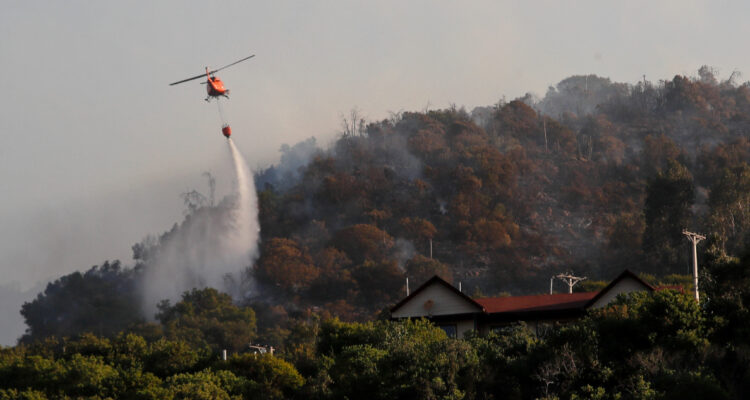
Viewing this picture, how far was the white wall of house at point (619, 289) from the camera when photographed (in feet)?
174

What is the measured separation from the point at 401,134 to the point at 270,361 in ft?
425

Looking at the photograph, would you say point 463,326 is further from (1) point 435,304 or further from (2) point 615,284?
(2) point 615,284

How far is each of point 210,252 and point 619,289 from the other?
109443 mm

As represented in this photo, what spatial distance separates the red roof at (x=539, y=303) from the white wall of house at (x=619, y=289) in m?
1.04

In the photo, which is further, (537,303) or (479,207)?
(479,207)

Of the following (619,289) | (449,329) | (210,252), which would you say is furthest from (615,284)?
(210,252)

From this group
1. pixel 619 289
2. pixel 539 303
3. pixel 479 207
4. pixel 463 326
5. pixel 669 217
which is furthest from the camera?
pixel 479 207

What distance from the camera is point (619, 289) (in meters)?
53.4

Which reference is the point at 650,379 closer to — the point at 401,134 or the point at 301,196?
the point at 301,196

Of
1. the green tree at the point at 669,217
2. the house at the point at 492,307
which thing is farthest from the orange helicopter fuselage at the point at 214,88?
the green tree at the point at 669,217

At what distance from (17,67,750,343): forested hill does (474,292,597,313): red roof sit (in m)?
55.0

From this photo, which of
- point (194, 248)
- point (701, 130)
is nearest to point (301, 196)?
point (194, 248)

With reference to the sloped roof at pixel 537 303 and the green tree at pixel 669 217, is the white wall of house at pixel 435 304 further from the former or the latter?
the green tree at pixel 669 217

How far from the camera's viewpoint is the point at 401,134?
181000mm
